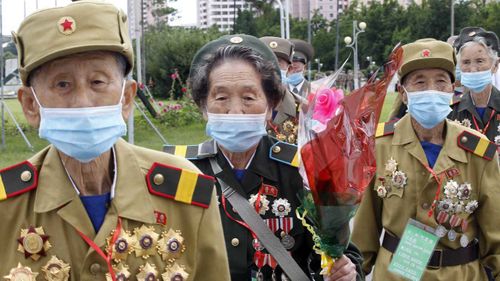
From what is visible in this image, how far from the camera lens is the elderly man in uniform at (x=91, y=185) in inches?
96.8

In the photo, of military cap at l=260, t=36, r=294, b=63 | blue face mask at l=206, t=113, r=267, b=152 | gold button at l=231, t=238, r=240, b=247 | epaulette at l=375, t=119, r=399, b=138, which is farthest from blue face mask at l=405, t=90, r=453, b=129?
military cap at l=260, t=36, r=294, b=63

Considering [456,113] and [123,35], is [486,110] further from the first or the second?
[123,35]

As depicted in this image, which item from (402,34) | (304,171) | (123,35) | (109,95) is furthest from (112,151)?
(402,34)

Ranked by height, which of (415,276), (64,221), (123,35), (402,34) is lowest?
(402,34)

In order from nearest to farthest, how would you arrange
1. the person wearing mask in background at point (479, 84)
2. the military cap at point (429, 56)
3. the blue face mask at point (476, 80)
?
the military cap at point (429, 56), the person wearing mask in background at point (479, 84), the blue face mask at point (476, 80)

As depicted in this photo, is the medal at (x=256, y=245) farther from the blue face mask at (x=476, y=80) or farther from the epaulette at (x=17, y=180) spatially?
the blue face mask at (x=476, y=80)

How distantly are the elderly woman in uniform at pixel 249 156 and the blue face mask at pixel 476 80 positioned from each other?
355 cm

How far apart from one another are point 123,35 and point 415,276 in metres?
2.42

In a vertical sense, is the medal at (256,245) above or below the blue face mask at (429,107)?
below

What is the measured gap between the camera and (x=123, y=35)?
259 cm

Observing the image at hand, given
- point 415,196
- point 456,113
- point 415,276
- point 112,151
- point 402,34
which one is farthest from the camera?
point 402,34

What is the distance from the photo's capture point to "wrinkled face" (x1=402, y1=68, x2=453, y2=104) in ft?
15.6

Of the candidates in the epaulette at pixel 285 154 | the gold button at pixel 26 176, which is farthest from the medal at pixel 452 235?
the gold button at pixel 26 176

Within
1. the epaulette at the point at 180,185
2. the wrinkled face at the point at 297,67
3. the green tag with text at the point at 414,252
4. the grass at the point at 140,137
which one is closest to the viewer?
the epaulette at the point at 180,185
